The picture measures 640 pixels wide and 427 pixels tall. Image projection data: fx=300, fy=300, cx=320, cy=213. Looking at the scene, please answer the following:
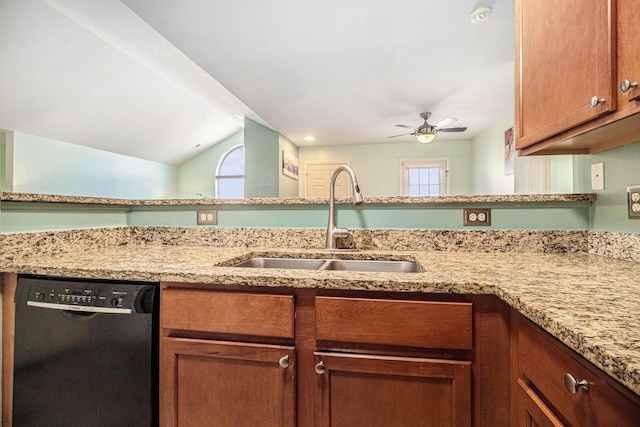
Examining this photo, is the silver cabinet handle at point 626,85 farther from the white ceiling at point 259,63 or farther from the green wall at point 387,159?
the green wall at point 387,159

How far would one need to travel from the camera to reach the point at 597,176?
1.18 meters

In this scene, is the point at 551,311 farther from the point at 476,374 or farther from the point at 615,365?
the point at 476,374

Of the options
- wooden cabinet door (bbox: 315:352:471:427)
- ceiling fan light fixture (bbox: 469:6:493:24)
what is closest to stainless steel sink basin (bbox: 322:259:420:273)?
wooden cabinet door (bbox: 315:352:471:427)

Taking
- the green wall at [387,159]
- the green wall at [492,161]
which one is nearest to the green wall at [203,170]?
the green wall at [387,159]

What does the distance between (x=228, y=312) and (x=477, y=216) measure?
1.10 m

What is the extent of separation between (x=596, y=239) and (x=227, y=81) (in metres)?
3.44

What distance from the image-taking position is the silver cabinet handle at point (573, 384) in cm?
46

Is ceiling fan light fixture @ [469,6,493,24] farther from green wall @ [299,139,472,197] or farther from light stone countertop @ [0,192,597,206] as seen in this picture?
green wall @ [299,139,472,197]

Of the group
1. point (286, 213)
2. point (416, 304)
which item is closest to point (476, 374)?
point (416, 304)

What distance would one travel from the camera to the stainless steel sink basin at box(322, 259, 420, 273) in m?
1.22

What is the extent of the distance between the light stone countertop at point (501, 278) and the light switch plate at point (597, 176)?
0.28 metres

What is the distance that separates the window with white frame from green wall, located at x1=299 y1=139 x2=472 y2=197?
94 mm

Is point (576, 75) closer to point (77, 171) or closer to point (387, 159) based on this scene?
point (387, 159)

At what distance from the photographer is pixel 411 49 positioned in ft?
8.69
